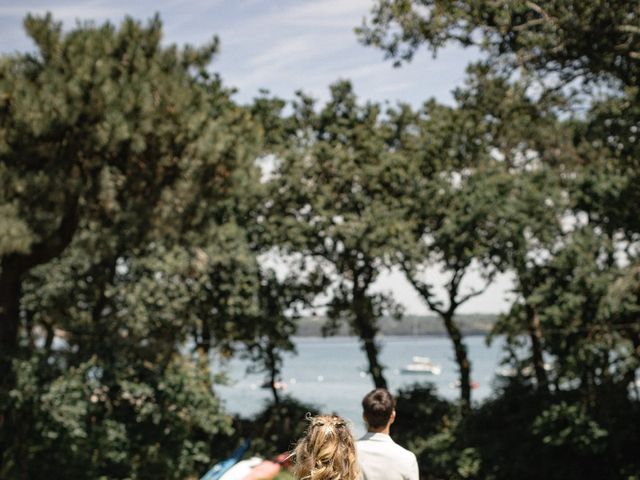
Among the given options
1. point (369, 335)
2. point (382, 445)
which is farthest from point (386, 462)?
point (369, 335)

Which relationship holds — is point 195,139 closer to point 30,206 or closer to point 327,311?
point 30,206

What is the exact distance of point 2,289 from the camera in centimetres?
1200

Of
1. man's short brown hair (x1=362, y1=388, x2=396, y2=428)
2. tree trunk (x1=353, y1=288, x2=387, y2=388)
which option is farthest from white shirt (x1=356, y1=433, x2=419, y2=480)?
tree trunk (x1=353, y1=288, x2=387, y2=388)

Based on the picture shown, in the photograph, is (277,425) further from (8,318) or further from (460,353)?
(8,318)

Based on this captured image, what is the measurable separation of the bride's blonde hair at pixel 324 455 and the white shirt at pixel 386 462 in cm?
85

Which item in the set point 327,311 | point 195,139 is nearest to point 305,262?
point 327,311

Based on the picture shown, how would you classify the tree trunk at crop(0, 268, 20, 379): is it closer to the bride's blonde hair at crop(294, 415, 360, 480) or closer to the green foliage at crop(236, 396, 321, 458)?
the green foliage at crop(236, 396, 321, 458)

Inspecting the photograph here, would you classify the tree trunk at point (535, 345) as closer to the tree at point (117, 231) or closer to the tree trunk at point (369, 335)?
the tree trunk at point (369, 335)

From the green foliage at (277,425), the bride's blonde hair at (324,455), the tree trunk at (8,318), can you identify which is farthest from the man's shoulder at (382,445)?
the green foliage at (277,425)

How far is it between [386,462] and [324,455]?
3.14 ft

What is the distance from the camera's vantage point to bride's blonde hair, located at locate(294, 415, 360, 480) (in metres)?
2.77

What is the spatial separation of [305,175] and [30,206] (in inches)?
421

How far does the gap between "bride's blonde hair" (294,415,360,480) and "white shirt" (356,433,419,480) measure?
0.85 meters

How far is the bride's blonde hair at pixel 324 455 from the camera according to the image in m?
2.77
